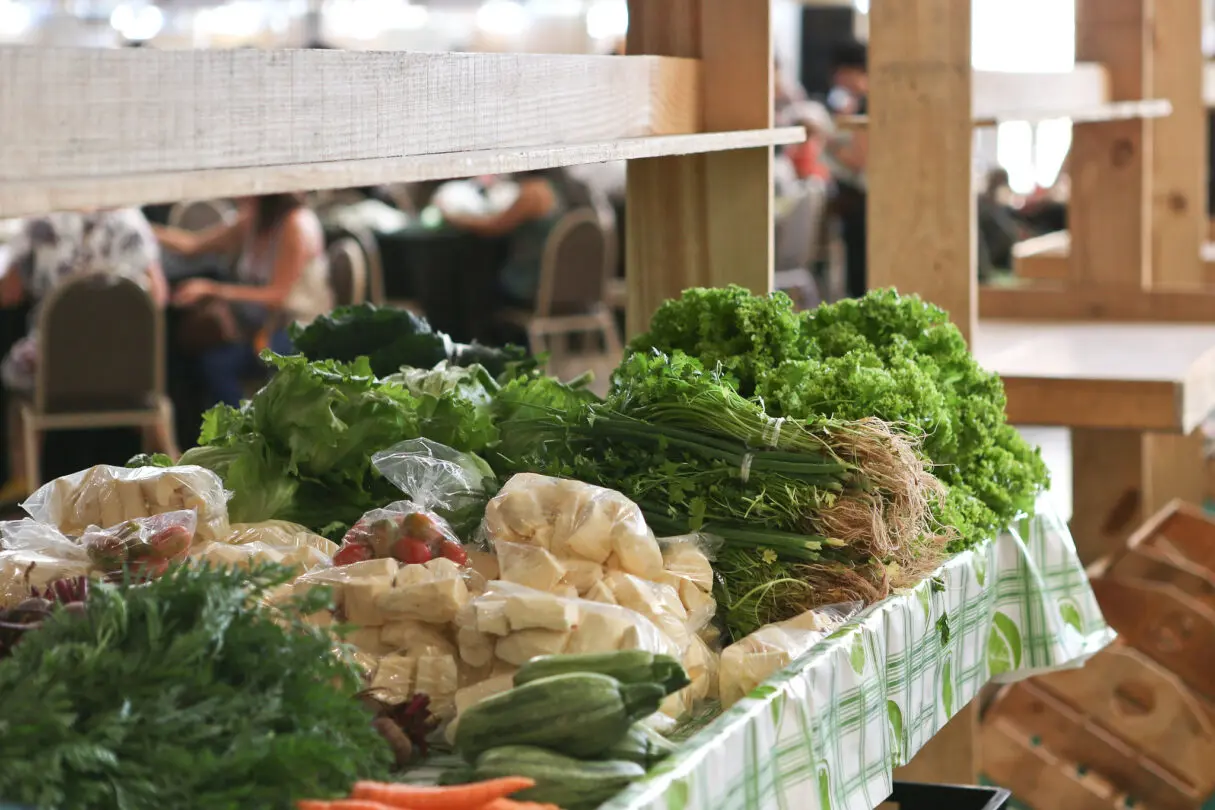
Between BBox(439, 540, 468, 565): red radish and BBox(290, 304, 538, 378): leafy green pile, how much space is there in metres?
0.65

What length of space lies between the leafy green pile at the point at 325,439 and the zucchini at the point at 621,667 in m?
0.56

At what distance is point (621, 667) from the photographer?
4.60 feet

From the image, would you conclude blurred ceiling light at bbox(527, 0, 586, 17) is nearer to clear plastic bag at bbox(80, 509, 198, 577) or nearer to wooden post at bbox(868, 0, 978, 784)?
wooden post at bbox(868, 0, 978, 784)

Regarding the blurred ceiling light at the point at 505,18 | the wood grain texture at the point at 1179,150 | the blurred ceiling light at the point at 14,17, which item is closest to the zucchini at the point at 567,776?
the wood grain texture at the point at 1179,150

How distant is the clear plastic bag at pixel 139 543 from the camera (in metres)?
1.62

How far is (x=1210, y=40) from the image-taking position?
1210cm

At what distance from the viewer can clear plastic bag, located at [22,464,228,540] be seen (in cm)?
176

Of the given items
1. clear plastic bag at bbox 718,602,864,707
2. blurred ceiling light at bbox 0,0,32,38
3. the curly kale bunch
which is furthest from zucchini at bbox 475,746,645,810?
blurred ceiling light at bbox 0,0,32,38

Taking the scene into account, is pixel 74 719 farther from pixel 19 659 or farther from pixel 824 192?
pixel 824 192

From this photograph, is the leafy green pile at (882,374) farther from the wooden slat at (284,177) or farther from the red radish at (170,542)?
the red radish at (170,542)

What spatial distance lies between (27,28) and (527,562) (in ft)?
46.8

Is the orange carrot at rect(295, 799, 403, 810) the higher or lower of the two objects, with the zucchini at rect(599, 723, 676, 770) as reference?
higher

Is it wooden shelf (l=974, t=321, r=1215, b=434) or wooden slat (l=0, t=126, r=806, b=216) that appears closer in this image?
wooden slat (l=0, t=126, r=806, b=216)

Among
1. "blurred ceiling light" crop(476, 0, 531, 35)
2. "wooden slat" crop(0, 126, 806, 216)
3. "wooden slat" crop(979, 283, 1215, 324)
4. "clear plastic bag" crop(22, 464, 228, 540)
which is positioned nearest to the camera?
"wooden slat" crop(0, 126, 806, 216)
